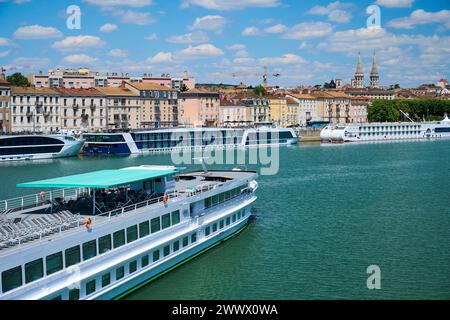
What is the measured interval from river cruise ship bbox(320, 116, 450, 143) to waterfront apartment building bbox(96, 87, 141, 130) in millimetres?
23447

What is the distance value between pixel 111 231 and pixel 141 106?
65813 mm

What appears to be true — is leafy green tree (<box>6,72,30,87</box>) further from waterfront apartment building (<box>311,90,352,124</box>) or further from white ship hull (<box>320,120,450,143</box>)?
waterfront apartment building (<box>311,90,352,124</box>)

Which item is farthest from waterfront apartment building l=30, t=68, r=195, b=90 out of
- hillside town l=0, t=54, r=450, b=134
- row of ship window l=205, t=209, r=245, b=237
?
row of ship window l=205, t=209, r=245, b=237

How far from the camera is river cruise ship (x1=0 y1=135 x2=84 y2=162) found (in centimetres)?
5459

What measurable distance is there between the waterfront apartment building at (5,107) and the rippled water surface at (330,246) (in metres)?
27.2

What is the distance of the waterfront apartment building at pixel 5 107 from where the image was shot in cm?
6375

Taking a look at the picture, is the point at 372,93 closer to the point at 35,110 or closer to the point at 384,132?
the point at 384,132

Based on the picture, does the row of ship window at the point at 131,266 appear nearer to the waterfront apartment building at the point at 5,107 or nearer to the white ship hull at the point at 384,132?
the waterfront apartment building at the point at 5,107

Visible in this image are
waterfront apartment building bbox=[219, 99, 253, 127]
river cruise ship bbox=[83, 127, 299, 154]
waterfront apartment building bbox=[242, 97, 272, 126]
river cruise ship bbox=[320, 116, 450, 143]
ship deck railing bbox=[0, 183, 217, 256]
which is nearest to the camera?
ship deck railing bbox=[0, 183, 217, 256]

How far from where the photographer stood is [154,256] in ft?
55.9

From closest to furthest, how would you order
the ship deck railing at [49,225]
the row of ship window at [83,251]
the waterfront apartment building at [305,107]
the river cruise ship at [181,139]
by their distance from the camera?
the row of ship window at [83,251] → the ship deck railing at [49,225] → the river cruise ship at [181,139] → the waterfront apartment building at [305,107]

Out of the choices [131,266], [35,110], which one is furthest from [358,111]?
[131,266]

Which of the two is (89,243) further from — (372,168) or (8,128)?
(8,128)

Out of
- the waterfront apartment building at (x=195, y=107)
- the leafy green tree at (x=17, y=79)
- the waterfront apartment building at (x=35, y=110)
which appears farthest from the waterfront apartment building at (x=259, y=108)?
the waterfront apartment building at (x=35, y=110)
